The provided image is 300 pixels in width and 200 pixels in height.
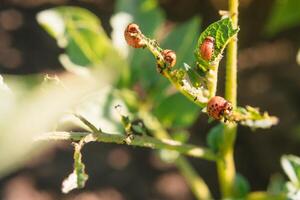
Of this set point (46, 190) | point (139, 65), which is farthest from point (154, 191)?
point (139, 65)

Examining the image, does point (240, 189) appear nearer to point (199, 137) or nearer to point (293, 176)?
point (293, 176)

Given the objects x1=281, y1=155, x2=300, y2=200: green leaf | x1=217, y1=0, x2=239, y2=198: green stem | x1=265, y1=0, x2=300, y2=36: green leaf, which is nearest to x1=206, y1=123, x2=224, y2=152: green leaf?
x1=217, y1=0, x2=239, y2=198: green stem

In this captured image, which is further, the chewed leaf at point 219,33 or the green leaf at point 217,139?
the green leaf at point 217,139

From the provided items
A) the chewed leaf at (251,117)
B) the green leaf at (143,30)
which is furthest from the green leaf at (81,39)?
the chewed leaf at (251,117)

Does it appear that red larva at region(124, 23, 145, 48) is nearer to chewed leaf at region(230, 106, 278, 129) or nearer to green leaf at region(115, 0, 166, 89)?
chewed leaf at region(230, 106, 278, 129)

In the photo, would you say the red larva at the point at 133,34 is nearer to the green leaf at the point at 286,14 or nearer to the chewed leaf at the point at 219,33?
the chewed leaf at the point at 219,33

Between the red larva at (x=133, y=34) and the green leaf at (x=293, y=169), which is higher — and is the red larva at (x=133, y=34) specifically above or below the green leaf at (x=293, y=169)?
above

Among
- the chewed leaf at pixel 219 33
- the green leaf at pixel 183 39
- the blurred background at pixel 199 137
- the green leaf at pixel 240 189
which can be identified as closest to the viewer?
the chewed leaf at pixel 219 33
